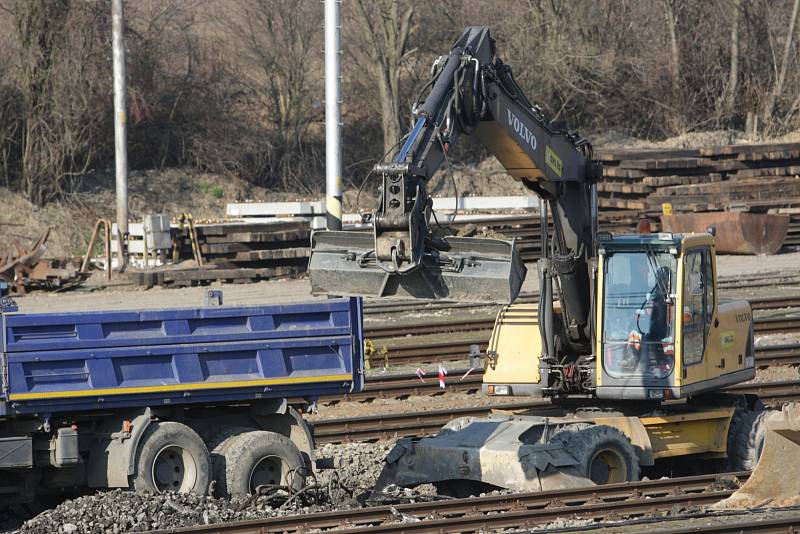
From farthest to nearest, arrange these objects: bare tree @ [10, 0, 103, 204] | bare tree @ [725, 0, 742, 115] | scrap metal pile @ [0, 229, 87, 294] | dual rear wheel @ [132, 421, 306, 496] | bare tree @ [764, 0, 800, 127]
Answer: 1. bare tree @ [725, 0, 742, 115]
2. bare tree @ [764, 0, 800, 127]
3. bare tree @ [10, 0, 103, 204]
4. scrap metal pile @ [0, 229, 87, 294]
5. dual rear wheel @ [132, 421, 306, 496]

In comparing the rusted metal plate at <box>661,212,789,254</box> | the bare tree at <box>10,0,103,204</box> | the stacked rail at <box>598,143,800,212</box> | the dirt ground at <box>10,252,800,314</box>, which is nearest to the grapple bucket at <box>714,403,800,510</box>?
the dirt ground at <box>10,252,800,314</box>

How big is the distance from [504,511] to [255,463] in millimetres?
2317

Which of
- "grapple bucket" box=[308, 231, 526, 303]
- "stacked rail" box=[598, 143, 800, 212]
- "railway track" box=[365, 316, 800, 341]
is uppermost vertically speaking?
"stacked rail" box=[598, 143, 800, 212]

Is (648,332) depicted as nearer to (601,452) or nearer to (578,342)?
(578,342)

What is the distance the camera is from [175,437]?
36.7 ft

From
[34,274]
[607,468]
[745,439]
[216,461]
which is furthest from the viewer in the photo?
[34,274]

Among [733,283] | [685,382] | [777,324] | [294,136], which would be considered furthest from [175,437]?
[294,136]

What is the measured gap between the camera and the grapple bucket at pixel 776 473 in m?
10.7

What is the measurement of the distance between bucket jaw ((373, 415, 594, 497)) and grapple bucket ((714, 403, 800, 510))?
145cm

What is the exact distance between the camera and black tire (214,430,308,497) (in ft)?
37.5

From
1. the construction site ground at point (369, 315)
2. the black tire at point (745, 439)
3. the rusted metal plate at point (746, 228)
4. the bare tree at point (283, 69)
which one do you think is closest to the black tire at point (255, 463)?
the black tire at point (745, 439)

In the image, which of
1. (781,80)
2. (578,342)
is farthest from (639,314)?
(781,80)

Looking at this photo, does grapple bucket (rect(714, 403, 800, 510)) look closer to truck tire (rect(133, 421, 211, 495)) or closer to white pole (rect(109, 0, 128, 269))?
truck tire (rect(133, 421, 211, 495))

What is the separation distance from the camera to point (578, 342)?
12648 mm
